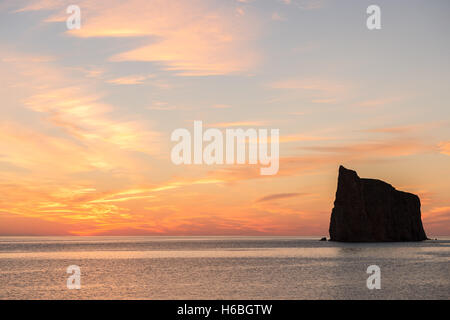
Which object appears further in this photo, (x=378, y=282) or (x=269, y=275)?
(x=269, y=275)

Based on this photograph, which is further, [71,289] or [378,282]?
[378,282]

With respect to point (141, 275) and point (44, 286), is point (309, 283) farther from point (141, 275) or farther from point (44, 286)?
point (44, 286)

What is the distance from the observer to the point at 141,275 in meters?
68.3

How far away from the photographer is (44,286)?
56.1 m
